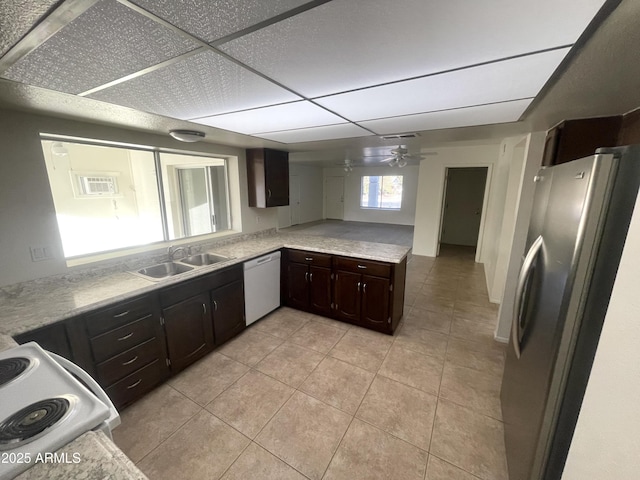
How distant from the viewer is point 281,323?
9.84ft

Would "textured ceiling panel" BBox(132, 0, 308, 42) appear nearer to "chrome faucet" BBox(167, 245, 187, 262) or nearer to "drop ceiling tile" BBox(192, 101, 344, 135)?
"drop ceiling tile" BBox(192, 101, 344, 135)

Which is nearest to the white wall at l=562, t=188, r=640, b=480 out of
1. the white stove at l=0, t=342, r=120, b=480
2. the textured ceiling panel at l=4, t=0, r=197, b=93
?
the white stove at l=0, t=342, r=120, b=480

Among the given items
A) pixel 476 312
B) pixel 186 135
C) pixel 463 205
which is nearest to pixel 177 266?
pixel 186 135

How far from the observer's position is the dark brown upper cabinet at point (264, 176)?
3.26 m

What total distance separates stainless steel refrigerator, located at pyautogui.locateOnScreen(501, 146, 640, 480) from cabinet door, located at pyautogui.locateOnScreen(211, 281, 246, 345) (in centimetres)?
233

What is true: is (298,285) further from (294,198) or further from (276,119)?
(294,198)

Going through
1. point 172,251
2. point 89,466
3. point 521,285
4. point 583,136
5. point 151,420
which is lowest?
point 151,420

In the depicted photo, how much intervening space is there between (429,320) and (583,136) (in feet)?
7.27

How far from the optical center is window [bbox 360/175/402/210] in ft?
31.2

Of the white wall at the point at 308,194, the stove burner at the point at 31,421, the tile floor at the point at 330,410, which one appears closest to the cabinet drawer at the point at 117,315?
the tile floor at the point at 330,410

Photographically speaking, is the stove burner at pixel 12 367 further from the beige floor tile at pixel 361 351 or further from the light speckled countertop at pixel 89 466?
the beige floor tile at pixel 361 351

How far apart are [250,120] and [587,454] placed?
7.71 ft

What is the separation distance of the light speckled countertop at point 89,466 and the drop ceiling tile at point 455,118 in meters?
2.13

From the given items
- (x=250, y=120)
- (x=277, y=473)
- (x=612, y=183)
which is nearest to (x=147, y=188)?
(x=250, y=120)
